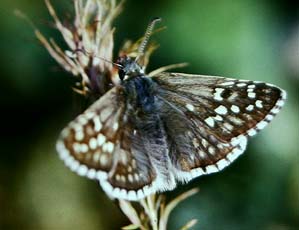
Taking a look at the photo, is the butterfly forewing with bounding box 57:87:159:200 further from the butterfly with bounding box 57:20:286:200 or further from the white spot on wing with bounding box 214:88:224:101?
the white spot on wing with bounding box 214:88:224:101

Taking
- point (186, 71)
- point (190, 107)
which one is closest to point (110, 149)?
point (190, 107)

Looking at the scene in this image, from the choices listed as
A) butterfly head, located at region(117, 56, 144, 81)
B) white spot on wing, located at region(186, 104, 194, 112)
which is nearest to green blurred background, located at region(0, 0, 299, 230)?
white spot on wing, located at region(186, 104, 194, 112)

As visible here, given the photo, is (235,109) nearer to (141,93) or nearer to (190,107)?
(190,107)

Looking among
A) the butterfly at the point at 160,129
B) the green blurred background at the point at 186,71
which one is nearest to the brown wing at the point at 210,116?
the butterfly at the point at 160,129

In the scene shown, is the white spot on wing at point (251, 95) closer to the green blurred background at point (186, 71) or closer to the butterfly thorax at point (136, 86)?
the butterfly thorax at point (136, 86)

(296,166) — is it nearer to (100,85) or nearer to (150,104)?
(150,104)

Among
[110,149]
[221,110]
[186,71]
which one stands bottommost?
[186,71]
